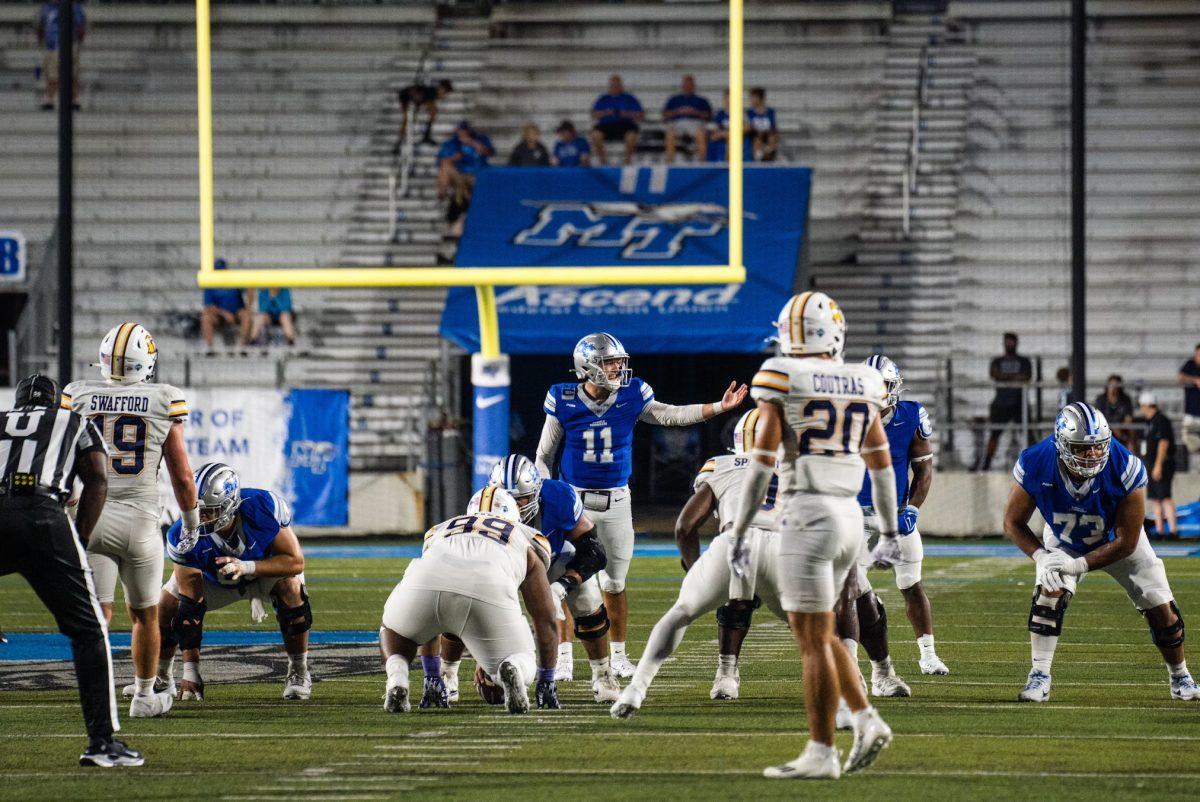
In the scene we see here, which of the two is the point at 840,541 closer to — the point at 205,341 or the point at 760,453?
the point at 760,453


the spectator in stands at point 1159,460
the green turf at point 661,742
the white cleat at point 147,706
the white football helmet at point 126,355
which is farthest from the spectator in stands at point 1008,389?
the white cleat at point 147,706

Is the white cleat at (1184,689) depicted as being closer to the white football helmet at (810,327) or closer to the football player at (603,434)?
the football player at (603,434)

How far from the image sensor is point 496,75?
75.0 feet

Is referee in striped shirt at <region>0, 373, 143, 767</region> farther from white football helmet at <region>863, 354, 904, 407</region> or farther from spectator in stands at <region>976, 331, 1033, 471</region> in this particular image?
spectator in stands at <region>976, 331, 1033, 471</region>

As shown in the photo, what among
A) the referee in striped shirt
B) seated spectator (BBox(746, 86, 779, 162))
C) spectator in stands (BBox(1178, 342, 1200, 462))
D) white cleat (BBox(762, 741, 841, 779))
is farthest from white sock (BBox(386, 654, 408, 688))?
seated spectator (BBox(746, 86, 779, 162))

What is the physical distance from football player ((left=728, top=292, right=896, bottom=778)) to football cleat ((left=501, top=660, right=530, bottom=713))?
1316 millimetres

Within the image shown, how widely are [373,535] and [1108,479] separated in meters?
11.1

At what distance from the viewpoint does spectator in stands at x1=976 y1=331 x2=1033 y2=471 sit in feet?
57.9

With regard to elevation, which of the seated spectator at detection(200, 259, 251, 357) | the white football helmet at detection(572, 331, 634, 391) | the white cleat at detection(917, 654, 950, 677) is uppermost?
the seated spectator at detection(200, 259, 251, 357)

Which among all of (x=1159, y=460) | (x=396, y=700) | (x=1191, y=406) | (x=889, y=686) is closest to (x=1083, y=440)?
(x=889, y=686)

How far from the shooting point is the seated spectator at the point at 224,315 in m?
19.2

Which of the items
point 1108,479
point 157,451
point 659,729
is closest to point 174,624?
point 157,451

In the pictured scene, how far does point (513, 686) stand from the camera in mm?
7273

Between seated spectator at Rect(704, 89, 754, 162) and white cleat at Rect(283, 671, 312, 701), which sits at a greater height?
seated spectator at Rect(704, 89, 754, 162)
